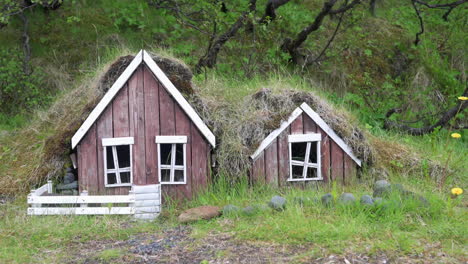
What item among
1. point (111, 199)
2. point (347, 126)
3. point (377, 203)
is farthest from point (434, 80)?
point (111, 199)

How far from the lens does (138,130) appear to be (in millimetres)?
7234

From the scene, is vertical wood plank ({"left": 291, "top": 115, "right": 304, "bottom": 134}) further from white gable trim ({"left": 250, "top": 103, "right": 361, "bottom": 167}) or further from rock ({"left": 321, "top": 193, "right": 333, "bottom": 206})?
rock ({"left": 321, "top": 193, "right": 333, "bottom": 206})

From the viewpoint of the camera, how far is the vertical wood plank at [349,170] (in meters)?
7.87

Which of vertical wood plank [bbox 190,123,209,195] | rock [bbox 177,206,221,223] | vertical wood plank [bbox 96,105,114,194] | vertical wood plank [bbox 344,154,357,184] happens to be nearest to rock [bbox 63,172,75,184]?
vertical wood plank [bbox 96,105,114,194]

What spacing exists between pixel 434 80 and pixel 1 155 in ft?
31.1

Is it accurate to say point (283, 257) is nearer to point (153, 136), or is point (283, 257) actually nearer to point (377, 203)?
point (377, 203)

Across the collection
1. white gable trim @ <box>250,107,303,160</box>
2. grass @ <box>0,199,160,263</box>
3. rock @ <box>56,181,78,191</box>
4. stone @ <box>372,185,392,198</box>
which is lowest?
grass @ <box>0,199,160,263</box>

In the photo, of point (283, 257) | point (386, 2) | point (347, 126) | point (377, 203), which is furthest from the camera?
point (386, 2)

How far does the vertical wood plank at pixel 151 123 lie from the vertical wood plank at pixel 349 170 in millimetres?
2841

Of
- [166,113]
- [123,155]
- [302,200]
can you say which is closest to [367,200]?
[302,200]

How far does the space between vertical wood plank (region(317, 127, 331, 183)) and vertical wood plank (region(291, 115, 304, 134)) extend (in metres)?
0.32

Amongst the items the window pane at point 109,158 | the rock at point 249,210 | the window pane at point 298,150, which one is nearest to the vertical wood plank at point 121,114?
the window pane at point 109,158

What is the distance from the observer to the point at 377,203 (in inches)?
251

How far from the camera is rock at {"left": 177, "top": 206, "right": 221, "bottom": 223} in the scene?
260 inches
